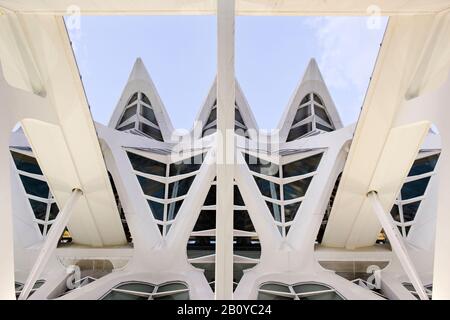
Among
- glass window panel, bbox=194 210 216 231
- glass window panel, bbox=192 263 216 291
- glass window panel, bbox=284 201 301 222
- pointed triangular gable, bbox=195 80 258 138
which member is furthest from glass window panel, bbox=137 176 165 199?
glass window panel, bbox=284 201 301 222

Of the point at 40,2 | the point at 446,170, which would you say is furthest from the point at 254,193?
the point at 40,2

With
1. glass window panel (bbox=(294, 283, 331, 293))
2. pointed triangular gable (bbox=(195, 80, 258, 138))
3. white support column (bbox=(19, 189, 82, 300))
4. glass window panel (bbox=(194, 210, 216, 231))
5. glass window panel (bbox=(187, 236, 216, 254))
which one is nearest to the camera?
white support column (bbox=(19, 189, 82, 300))

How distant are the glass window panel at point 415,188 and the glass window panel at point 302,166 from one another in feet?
11.7

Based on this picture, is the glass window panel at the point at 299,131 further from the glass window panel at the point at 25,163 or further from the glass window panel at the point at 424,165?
the glass window panel at the point at 25,163

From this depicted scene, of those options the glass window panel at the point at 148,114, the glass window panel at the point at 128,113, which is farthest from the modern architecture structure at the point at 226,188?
the glass window panel at the point at 128,113

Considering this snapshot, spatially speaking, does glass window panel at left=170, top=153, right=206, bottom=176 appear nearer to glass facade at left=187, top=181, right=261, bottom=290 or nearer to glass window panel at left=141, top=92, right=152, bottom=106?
glass facade at left=187, top=181, right=261, bottom=290

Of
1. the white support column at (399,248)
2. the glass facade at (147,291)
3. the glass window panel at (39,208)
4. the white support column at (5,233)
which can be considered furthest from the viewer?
the glass window panel at (39,208)

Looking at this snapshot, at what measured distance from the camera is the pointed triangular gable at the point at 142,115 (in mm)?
22250

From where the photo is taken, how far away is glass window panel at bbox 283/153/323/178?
16.1 m

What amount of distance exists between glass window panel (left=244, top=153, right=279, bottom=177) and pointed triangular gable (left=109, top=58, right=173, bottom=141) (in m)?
5.95

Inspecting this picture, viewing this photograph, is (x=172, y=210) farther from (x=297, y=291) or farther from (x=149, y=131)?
(x=149, y=131)

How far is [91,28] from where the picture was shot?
8812mm

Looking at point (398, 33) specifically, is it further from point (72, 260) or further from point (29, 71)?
point (72, 260)

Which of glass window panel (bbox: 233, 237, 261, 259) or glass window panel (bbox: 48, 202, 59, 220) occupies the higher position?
glass window panel (bbox: 48, 202, 59, 220)
